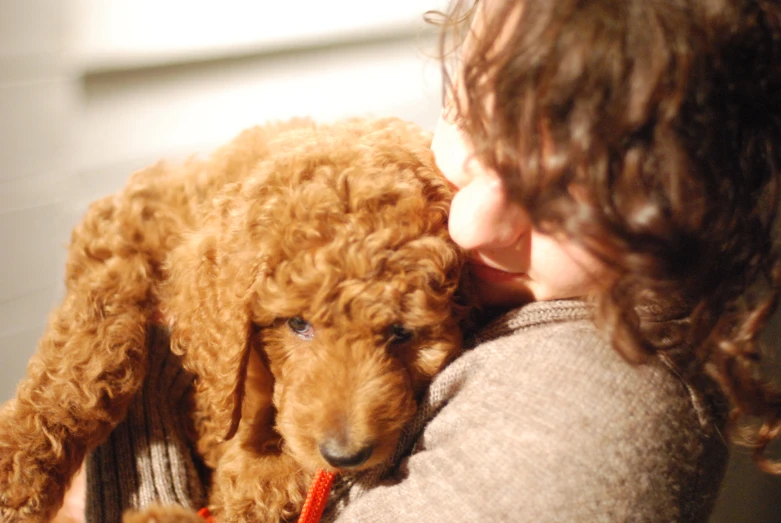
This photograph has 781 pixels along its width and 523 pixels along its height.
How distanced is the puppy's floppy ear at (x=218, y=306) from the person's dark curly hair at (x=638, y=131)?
1.80ft

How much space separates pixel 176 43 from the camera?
2.11 metres

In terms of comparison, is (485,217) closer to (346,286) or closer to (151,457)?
(346,286)

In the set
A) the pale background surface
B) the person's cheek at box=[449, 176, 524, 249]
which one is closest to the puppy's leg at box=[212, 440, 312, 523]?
the person's cheek at box=[449, 176, 524, 249]

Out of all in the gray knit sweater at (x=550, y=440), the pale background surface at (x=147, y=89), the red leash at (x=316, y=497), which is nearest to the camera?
the gray knit sweater at (x=550, y=440)

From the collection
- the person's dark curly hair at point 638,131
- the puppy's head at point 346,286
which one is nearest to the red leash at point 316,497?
the puppy's head at point 346,286

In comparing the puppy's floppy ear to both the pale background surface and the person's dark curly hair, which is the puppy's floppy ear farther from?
the pale background surface

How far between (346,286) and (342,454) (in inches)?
Answer: 12.6

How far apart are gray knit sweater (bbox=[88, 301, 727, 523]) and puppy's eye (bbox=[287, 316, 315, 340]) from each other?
29cm

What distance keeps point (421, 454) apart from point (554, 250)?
1.62 feet

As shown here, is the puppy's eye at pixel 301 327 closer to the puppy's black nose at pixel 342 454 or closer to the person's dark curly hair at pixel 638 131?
the puppy's black nose at pixel 342 454

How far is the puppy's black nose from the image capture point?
45.6 inches

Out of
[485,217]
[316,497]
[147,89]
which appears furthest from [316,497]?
[147,89]

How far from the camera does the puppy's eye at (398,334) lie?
48.3 inches

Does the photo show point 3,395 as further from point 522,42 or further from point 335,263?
point 522,42
